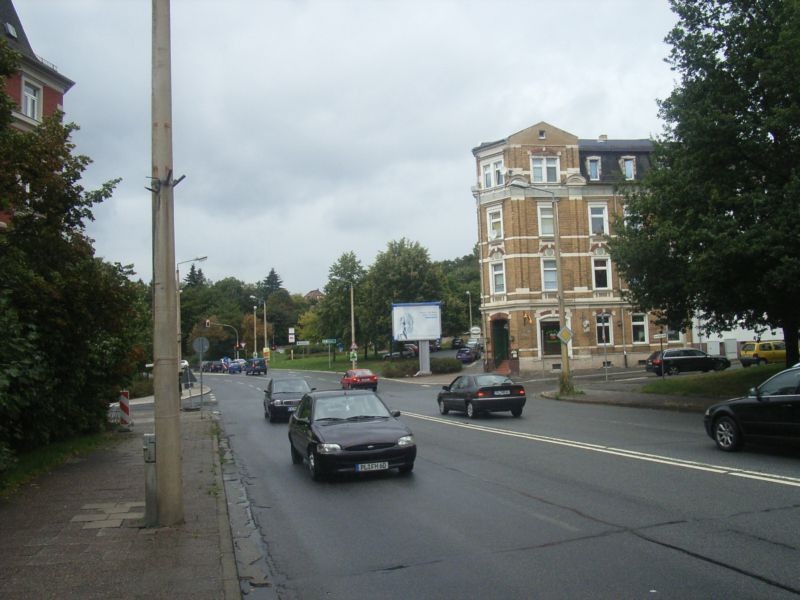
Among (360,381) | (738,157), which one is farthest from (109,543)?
(360,381)

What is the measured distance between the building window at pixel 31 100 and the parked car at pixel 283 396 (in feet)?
52.6

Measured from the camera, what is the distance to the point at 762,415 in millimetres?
11391

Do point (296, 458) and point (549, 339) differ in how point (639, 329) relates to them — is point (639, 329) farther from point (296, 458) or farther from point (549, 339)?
point (296, 458)

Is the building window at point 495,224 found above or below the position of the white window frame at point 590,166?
below

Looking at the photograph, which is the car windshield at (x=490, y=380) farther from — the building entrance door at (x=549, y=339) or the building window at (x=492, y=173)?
the building window at (x=492, y=173)

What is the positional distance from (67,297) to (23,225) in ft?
4.74

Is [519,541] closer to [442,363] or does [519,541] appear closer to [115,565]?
[115,565]

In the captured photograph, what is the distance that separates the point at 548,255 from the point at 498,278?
397 centimetres

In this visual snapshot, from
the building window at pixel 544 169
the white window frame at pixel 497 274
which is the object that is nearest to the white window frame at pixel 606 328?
the white window frame at pixel 497 274

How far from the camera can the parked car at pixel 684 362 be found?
4044 centimetres

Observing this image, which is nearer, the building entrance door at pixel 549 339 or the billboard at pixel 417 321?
the building entrance door at pixel 549 339

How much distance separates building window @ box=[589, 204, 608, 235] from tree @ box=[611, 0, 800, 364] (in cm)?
2942

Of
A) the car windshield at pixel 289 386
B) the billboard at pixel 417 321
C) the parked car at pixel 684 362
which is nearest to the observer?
the car windshield at pixel 289 386

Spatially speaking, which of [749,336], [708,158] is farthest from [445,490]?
[749,336]
